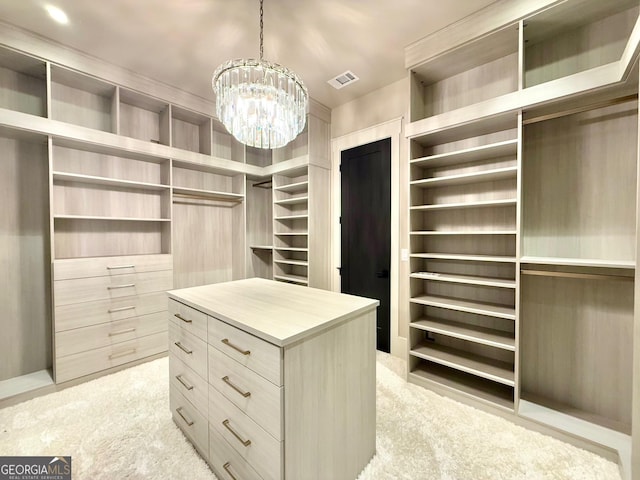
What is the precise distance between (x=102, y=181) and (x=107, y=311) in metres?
1.27

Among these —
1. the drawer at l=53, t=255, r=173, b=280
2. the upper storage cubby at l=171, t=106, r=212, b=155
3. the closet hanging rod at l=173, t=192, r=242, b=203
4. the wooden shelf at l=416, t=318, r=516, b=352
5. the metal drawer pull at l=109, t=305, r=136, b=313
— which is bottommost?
the wooden shelf at l=416, t=318, r=516, b=352

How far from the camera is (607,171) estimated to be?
70.9 inches

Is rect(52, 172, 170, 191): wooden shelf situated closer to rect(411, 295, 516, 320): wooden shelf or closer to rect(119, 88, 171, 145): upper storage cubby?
rect(119, 88, 171, 145): upper storage cubby

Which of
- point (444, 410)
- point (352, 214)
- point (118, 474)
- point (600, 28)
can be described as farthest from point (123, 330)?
point (600, 28)

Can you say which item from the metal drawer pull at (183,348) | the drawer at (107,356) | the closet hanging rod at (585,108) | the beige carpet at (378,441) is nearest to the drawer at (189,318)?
the metal drawer pull at (183,348)

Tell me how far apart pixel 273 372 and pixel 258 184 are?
3414 mm

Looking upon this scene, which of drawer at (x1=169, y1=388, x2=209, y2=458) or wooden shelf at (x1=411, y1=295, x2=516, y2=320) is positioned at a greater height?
wooden shelf at (x1=411, y1=295, x2=516, y2=320)

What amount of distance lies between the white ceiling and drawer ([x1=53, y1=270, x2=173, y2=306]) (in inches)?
80.2

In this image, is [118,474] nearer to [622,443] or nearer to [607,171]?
[622,443]

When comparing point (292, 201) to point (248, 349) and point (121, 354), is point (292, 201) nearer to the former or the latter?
point (121, 354)

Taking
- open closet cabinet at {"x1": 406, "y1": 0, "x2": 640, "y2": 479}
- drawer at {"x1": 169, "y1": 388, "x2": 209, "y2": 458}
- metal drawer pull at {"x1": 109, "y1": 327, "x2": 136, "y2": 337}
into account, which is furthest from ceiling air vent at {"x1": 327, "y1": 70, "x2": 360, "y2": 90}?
metal drawer pull at {"x1": 109, "y1": 327, "x2": 136, "y2": 337}

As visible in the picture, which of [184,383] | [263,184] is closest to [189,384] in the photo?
[184,383]

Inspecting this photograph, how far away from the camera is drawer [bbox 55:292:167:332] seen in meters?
2.34

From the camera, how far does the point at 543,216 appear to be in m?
2.03
